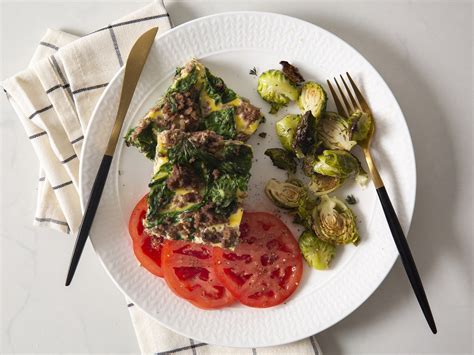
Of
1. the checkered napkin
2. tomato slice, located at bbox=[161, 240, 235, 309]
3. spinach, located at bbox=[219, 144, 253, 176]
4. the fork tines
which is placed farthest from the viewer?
the checkered napkin

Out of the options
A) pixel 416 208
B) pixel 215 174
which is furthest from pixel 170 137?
pixel 416 208

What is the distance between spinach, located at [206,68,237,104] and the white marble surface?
96cm

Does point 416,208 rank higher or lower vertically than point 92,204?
lower

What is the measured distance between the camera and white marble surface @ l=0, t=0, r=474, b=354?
4938mm

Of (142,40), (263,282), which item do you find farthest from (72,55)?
(263,282)

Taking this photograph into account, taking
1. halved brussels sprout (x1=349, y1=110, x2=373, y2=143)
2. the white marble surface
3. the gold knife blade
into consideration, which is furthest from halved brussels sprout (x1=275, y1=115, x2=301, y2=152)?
the gold knife blade

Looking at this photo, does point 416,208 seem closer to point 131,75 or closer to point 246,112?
point 246,112

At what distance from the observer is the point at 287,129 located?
14.5 feet

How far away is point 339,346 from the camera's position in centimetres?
495

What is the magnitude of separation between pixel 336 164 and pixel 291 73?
933 mm

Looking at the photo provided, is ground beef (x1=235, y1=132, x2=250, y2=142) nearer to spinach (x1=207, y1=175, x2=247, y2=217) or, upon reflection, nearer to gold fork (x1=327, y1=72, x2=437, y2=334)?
spinach (x1=207, y1=175, x2=247, y2=217)

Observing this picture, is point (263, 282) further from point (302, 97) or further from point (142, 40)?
point (142, 40)

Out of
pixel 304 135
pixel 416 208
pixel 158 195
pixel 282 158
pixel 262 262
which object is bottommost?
pixel 416 208

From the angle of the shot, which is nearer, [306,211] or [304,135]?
[304,135]
